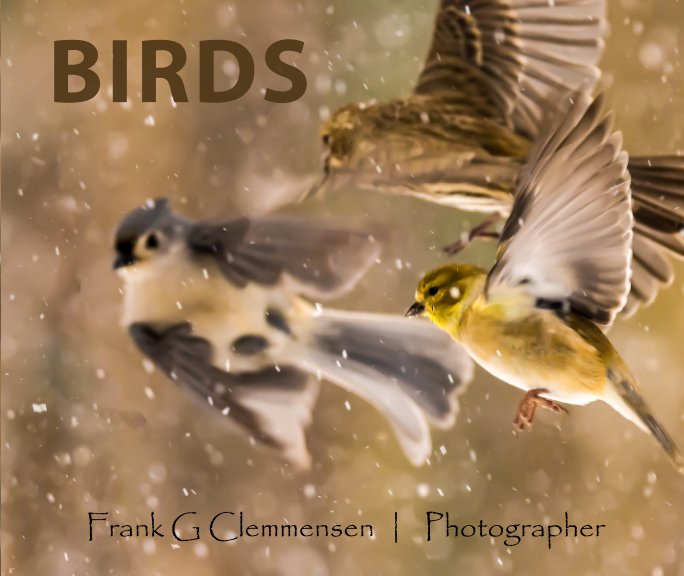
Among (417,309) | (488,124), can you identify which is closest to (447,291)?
(417,309)

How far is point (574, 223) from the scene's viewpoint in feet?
1.72

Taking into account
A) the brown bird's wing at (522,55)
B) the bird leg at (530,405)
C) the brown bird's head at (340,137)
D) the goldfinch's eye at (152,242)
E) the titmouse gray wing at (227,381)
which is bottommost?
the bird leg at (530,405)

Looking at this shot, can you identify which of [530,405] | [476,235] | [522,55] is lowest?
[530,405]

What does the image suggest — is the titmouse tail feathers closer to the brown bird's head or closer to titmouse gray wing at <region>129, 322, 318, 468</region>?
titmouse gray wing at <region>129, 322, 318, 468</region>

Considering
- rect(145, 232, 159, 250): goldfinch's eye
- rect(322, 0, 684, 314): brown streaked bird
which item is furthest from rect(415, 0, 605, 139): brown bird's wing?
rect(145, 232, 159, 250): goldfinch's eye

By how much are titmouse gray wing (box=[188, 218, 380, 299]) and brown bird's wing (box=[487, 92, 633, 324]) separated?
0.53 ft

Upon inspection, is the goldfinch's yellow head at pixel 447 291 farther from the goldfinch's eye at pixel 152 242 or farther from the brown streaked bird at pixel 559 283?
the goldfinch's eye at pixel 152 242

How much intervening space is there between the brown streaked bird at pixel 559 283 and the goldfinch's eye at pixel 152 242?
8.8 inches

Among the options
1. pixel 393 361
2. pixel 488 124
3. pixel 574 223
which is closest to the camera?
pixel 574 223

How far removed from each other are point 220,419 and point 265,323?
0.10 meters

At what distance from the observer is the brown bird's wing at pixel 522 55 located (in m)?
0.64

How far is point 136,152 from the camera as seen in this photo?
33.4 inches

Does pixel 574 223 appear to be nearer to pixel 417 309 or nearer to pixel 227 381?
pixel 417 309

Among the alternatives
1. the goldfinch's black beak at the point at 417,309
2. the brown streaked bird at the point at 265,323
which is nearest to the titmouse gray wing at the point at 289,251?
the brown streaked bird at the point at 265,323
